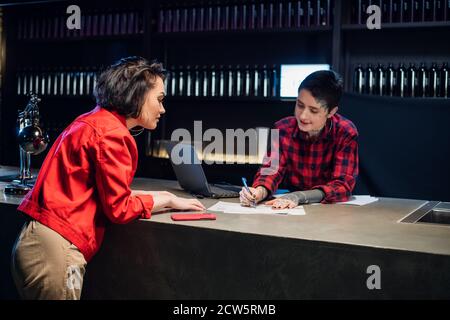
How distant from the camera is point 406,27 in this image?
3.41 meters

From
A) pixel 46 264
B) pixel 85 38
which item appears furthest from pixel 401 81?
pixel 46 264

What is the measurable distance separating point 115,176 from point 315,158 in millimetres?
1131

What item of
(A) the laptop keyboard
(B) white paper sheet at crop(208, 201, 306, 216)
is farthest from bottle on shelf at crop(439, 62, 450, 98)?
(B) white paper sheet at crop(208, 201, 306, 216)

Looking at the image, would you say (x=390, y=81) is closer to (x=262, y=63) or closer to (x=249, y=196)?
(x=262, y=63)

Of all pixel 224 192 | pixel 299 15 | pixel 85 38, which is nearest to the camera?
pixel 224 192

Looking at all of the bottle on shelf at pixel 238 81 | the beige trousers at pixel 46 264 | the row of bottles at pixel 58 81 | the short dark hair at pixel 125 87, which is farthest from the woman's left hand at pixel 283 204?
the row of bottles at pixel 58 81

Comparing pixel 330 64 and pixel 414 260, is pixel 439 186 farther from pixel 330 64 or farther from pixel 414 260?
pixel 414 260

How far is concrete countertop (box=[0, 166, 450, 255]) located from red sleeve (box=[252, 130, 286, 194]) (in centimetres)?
27

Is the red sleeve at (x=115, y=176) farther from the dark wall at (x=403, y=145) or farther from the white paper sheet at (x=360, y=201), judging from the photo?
the dark wall at (x=403, y=145)

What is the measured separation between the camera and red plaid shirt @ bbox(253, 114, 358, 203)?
231 cm

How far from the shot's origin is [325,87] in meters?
2.27

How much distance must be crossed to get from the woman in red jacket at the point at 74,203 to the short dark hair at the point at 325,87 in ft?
2.93

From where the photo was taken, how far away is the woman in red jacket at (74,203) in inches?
60.9
